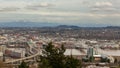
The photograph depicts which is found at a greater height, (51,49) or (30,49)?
(51,49)

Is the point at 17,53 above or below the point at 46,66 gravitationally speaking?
below

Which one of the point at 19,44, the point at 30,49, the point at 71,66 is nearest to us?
the point at 71,66

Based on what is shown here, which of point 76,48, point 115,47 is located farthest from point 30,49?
point 115,47

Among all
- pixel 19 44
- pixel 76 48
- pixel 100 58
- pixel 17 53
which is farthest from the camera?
pixel 19 44

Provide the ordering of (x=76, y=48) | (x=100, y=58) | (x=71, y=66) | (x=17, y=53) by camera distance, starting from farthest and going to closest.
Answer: (x=76, y=48), (x=17, y=53), (x=100, y=58), (x=71, y=66)

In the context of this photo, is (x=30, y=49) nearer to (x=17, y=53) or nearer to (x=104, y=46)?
(x=17, y=53)

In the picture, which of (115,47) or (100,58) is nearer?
(100,58)

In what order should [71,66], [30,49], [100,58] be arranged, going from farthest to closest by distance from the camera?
[30,49] < [100,58] < [71,66]

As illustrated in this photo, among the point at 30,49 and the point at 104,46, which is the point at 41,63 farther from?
the point at 104,46

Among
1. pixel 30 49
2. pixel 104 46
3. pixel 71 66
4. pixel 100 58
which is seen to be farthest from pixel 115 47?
pixel 71 66
